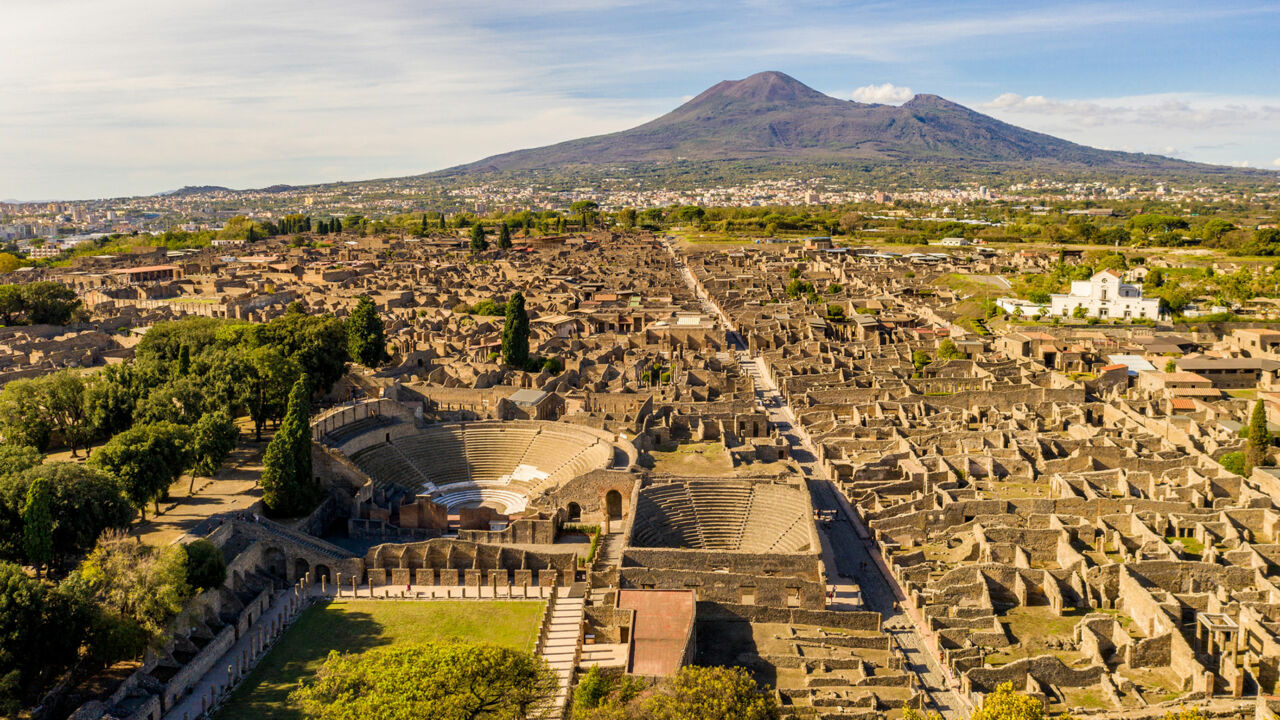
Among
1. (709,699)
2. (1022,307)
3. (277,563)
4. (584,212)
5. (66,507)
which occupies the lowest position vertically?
(277,563)

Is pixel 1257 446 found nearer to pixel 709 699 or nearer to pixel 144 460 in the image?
pixel 709 699

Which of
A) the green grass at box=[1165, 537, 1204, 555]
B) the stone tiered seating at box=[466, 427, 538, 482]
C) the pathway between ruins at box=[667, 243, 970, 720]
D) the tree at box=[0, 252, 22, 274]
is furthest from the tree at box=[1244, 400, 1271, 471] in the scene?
the tree at box=[0, 252, 22, 274]

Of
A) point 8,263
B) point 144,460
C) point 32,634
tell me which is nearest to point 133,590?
point 32,634

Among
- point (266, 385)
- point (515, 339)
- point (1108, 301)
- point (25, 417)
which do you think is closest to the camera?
point (25, 417)

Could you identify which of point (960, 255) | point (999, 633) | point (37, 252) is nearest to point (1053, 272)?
point (960, 255)

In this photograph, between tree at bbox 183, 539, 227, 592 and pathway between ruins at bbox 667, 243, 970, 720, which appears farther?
tree at bbox 183, 539, 227, 592

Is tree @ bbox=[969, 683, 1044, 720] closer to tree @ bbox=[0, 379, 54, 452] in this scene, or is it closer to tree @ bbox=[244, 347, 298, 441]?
tree @ bbox=[244, 347, 298, 441]
